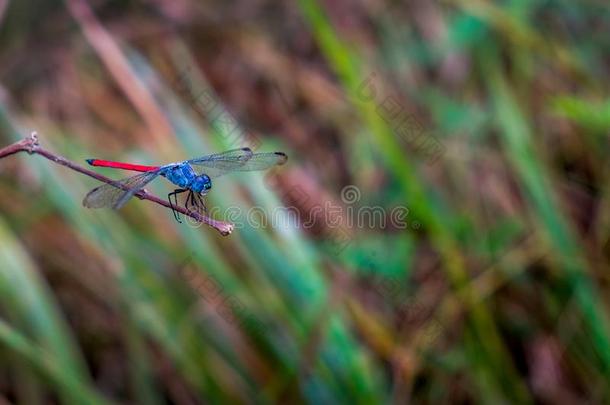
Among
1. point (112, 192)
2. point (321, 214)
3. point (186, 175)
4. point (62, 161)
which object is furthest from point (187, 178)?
point (321, 214)

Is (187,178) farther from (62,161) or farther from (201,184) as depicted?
(62,161)

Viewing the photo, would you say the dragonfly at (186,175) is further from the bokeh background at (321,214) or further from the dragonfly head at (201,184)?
the bokeh background at (321,214)

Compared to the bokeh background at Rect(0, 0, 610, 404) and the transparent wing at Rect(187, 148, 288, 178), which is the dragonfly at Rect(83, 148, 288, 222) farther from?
the bokeh background at Rect(0, 0, 610, 404)

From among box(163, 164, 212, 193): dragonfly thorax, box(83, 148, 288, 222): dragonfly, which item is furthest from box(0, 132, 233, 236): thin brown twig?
box(163, 164, 212, 193): dragonfly thorax

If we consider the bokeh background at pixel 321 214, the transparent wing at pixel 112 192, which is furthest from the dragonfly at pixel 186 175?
the bokeh background at pixel 321 214

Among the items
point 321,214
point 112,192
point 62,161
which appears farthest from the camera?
point 321,214

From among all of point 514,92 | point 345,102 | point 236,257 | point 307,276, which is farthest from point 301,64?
point 307,276

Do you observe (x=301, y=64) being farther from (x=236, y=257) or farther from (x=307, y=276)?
(x=307, y=276)
